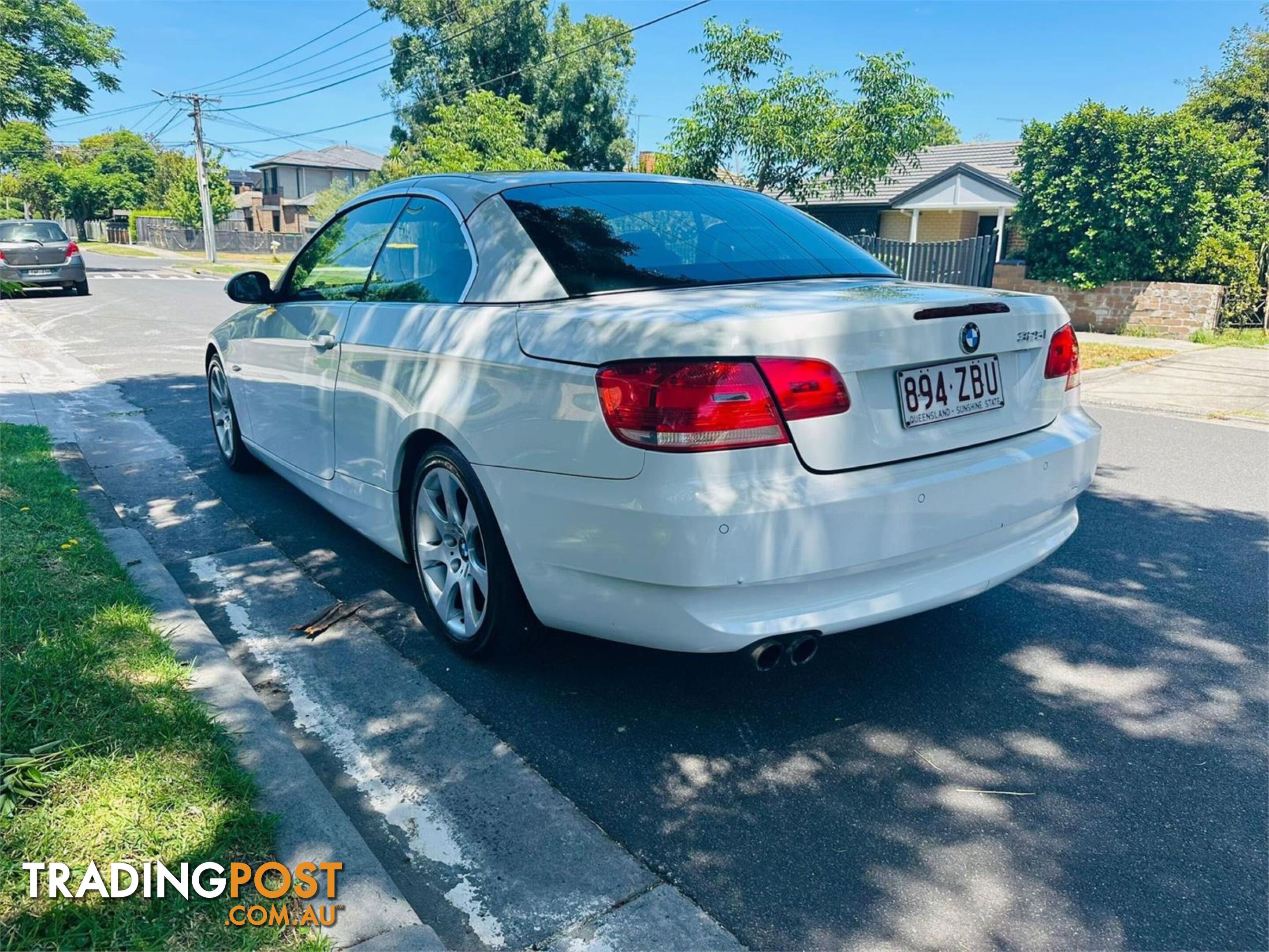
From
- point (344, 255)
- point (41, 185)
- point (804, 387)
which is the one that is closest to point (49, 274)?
point (344, 255)

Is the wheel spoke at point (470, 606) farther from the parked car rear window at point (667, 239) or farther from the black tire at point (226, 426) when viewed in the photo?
the black tire at point (226, 426)

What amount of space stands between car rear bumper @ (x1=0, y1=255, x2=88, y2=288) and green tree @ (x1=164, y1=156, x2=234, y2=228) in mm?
34893

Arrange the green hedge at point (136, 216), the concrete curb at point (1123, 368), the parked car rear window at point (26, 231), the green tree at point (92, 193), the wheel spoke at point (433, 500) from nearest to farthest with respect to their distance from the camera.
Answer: the wheel spoke at point (433, 500)
the concrete curb at point (1123, 368)
the parked car rear window at point (26, 231)
the green hedge at point (136, 216)
the green tree at point (92, 193)

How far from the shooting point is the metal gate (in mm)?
17656

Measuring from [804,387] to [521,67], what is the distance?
3533 cm

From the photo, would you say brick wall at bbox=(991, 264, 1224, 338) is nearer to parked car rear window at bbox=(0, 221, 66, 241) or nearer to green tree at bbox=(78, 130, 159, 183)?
parked car rear window at bbox=(0, 221, 66, 241)

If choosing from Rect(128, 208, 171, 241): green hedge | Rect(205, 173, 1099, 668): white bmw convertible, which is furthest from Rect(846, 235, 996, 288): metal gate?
Rect(128, 208, 171, 241): green hedge

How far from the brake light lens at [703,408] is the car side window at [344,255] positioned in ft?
6.78

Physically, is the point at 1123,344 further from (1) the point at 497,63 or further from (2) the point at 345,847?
(1) the point at 497,63

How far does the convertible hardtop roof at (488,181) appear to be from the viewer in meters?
3.63

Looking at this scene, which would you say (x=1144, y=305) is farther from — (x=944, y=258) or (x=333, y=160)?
(x=333, y=160)

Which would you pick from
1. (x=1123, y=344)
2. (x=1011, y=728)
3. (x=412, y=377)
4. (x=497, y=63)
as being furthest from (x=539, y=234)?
(x=497, y=63)

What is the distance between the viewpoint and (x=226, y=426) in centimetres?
607

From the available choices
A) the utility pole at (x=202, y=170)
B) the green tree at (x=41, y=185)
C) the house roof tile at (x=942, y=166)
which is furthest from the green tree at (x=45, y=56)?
the green tree at (x=41, y=185)
